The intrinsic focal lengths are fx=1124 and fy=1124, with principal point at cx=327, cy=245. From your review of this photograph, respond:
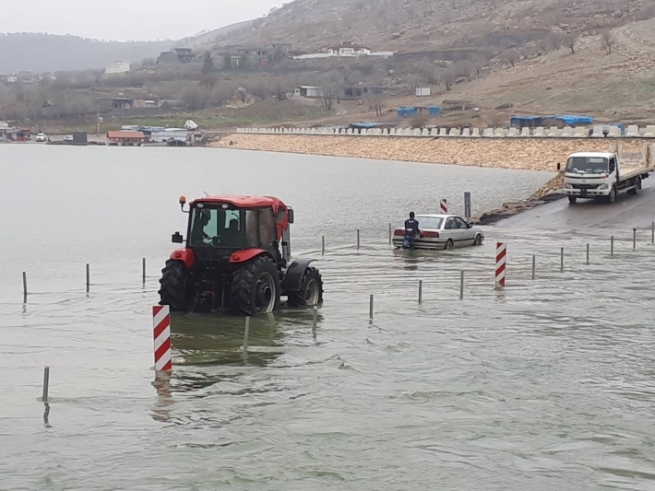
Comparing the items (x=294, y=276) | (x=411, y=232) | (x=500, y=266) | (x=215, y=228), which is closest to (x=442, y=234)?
(x=411, y=232)

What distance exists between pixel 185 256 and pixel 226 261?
2.75 ft

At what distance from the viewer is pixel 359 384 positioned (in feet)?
58.9

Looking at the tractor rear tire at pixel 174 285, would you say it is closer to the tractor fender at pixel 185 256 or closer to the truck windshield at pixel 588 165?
the tractor fender at pixel 185 256

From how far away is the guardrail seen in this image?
95750 mm

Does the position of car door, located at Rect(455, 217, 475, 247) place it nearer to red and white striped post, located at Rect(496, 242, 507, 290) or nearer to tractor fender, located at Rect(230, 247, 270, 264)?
red and white striped post, located at Rect(496, 242, 507, 290)

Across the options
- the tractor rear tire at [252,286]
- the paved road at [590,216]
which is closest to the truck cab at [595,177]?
the paved road at [590,216]

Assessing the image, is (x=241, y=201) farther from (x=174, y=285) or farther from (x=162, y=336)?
(x=162, y=336)

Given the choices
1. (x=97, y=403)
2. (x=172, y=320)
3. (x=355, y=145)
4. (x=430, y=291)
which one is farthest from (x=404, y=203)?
(x=355, y=145)

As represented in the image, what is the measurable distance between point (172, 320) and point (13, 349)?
3.22m

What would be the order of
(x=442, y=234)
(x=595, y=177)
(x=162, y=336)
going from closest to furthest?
1. (x=162, y=336)
2. (x=442, y=234)
3. (x=595, y=177)

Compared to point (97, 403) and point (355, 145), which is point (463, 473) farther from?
point (355, 145)

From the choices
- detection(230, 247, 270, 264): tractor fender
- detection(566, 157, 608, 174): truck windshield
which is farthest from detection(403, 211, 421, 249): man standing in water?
detection(230, 247, 270, 264): tractor fender

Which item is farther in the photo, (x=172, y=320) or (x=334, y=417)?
(x=172, y=320)

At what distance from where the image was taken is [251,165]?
137 m
